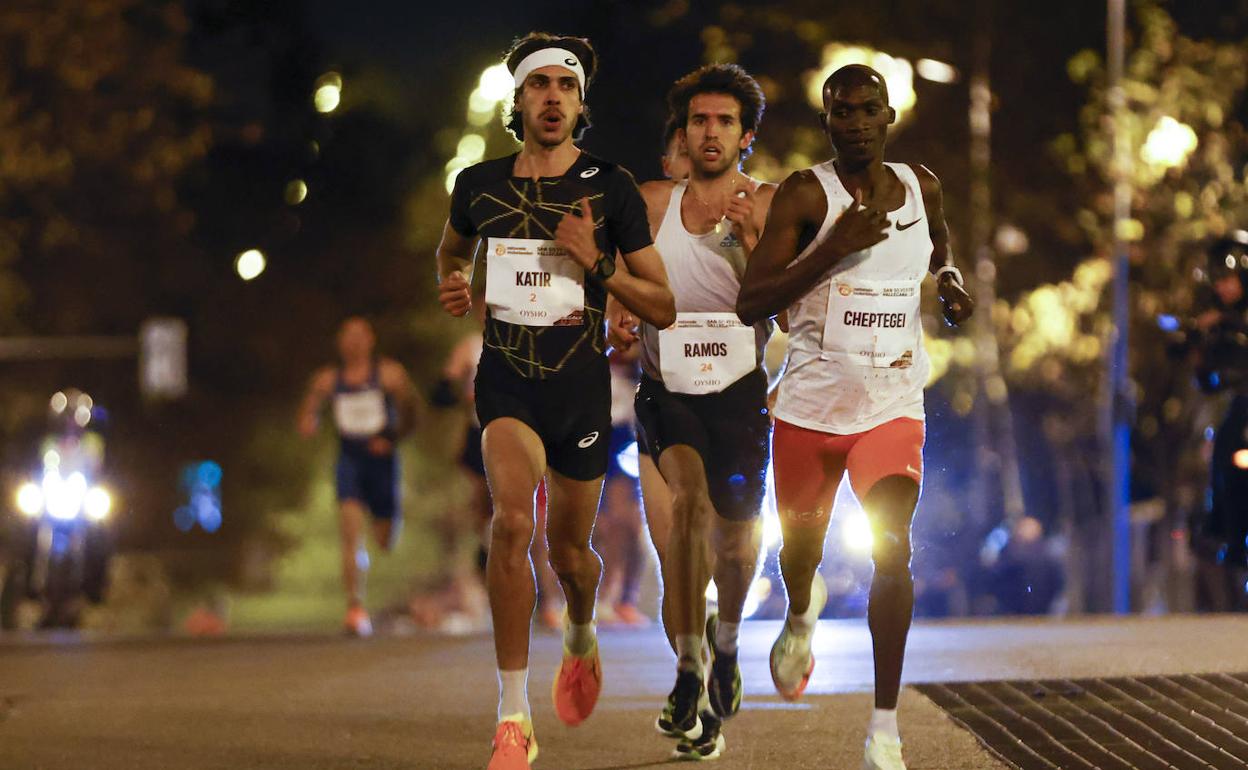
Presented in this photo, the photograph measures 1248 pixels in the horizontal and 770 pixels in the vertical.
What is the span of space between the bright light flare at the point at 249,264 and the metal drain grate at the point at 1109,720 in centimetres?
3536

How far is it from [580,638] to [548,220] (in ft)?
4.71

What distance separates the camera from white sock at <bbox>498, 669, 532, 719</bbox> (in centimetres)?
780

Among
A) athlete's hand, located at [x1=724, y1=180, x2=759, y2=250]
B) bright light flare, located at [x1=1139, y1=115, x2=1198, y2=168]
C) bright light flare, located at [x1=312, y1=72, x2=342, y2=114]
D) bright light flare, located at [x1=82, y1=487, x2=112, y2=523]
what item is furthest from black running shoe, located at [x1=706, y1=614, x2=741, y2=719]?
bright light flare, located at [x1=312, y1=72, x2=342, y2=114]

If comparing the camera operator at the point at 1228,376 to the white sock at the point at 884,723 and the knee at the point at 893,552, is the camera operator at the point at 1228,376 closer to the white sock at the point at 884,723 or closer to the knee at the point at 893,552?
the knee at the point at 893,552

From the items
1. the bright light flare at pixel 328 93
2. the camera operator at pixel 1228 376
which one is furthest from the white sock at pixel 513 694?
the bright light flare at pixel 328 93

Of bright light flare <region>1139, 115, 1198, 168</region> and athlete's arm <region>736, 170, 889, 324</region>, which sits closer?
athlete's arm <region>736, 170, 889, 324</region>

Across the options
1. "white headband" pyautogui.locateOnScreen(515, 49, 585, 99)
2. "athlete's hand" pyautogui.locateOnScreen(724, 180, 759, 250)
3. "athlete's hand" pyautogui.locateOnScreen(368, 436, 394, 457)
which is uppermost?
"white headband" pyautogui.locateOnScreen(515, 49, 585, 99)

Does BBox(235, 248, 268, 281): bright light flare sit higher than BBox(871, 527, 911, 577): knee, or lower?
higher

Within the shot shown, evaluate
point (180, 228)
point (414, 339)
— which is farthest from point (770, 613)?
point (414, 339)

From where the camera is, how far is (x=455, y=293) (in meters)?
8.19

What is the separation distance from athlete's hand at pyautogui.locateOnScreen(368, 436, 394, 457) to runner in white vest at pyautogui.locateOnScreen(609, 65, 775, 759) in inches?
237

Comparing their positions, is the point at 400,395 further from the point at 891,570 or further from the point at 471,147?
the point at 471,147

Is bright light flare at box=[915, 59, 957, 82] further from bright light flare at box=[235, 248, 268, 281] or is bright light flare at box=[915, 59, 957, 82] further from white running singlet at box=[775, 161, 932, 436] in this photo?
white running singlet at box=[775, 161, 932, 436]

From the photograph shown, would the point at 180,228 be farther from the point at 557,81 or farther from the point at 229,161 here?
the point at 557,81
